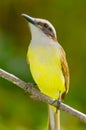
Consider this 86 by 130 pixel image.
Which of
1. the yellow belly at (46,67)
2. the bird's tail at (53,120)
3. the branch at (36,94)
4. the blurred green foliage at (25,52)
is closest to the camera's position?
the branch at (36,94)

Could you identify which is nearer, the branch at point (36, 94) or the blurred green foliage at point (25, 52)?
the branch at point (36, 94)

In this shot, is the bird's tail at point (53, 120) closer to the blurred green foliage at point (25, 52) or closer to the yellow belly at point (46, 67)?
the yellow belly at point (46, 67)

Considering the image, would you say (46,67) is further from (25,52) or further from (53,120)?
(25,52)

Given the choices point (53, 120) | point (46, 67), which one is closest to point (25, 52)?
point (53, 120)

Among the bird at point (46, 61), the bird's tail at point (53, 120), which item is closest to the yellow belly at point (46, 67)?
the bird at point (46, 61)

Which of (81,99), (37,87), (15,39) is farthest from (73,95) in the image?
(37,87)

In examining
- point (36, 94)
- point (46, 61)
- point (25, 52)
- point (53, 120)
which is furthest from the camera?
point (25, 52)
